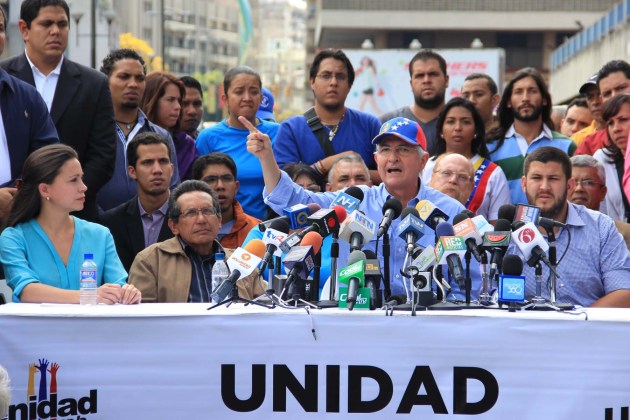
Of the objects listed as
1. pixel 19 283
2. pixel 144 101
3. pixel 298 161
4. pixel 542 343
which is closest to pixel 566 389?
pixel 542 343

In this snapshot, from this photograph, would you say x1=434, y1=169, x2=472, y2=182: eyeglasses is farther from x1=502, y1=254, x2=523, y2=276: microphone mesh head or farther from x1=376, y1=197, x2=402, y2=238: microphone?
x1=502, y1=254, x2=523, y2=276: microphone mesh head

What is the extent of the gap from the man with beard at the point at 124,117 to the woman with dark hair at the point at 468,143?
190cm

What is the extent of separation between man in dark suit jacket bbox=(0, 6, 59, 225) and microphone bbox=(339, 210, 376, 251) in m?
2.27

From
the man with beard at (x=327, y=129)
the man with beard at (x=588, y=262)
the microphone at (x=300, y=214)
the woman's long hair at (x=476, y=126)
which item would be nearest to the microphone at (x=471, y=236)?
the microphone at (x=300, y=214)

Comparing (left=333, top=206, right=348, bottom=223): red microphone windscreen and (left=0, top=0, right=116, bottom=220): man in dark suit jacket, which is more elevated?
(left=0, top=0, right=116, bottom=220): man in dark suit jacket

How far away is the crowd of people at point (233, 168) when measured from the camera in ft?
20.9

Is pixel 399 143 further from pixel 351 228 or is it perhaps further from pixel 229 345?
pixel 229 345

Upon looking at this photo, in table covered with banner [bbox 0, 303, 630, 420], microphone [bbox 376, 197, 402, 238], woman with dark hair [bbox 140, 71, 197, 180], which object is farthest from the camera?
woman with dark hair [bbox 140, 71, 197, 180]

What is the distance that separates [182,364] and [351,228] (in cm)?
98

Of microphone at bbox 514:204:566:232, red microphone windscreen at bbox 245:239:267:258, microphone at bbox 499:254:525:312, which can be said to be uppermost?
microphone at bbox 514:204:566:232

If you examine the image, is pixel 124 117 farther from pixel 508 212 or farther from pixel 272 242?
pixel 508 212

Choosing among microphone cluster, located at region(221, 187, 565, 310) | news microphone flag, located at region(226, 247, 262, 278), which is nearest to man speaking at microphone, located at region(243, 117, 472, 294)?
microphone cluster, located at region(221, 187, 565, 310)

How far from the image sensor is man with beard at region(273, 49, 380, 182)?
338 inches

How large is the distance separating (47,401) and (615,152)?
4.92m
